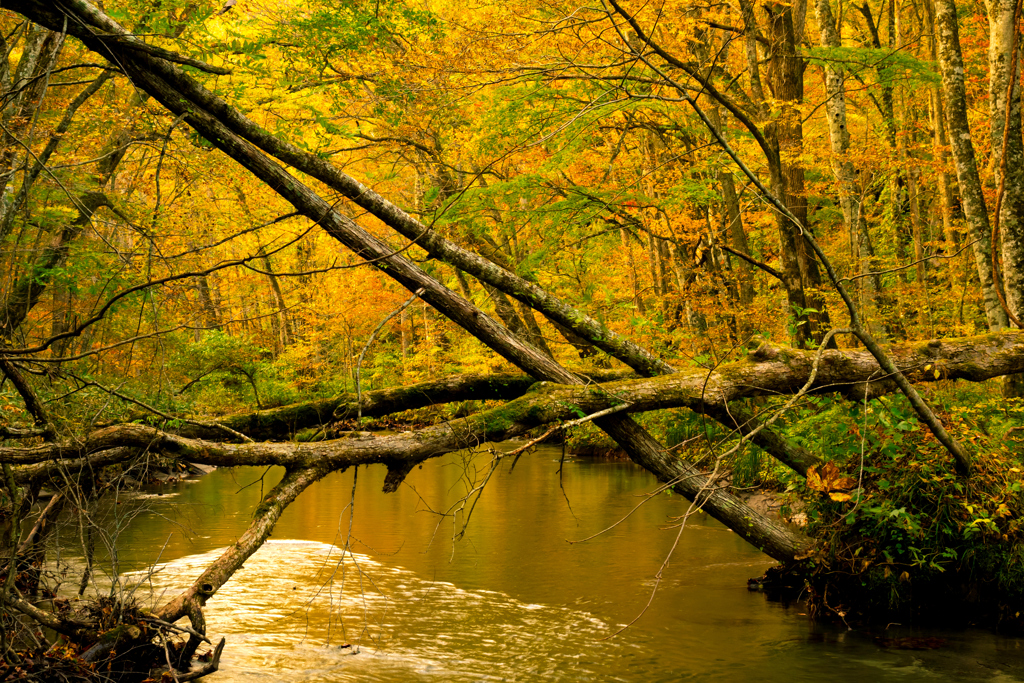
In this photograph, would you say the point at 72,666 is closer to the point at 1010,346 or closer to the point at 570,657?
the point at 570,657

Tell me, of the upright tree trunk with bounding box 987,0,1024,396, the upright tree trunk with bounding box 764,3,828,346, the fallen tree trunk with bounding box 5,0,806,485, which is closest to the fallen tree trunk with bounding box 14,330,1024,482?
the fallen tree trunk with bounding box 5,0,806,485

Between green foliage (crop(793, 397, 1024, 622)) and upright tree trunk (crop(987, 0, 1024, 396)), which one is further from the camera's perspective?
upright tree trunk (crop(987, 0, 1024, 396))

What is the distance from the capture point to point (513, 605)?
7.85 meters

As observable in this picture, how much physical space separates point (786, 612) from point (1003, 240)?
427cm

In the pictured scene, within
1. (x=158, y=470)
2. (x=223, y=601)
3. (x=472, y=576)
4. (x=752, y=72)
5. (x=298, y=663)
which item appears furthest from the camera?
(x=158, y=470)

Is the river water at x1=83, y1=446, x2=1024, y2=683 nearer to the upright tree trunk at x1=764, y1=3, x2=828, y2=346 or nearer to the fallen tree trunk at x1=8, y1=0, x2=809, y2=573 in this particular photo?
the fallen tree trunk at x1=8, y1=0, x2=809, y2=573

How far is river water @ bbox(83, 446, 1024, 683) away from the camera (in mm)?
6105

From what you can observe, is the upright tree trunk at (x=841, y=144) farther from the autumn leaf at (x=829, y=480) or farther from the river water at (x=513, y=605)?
the river water at (x=513, y=605)

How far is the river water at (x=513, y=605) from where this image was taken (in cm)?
611

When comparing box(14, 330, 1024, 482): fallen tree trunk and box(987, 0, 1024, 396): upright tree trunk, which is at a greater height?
box(987, 0, 1024, 396): upright tree trunk

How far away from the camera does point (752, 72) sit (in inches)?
514

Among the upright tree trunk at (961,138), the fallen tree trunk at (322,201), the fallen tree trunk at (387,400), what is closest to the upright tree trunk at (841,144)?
the upright tree trunk at (961,138)

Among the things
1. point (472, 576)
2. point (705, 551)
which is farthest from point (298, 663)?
point (705, 551)

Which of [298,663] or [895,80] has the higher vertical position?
[895,80]
